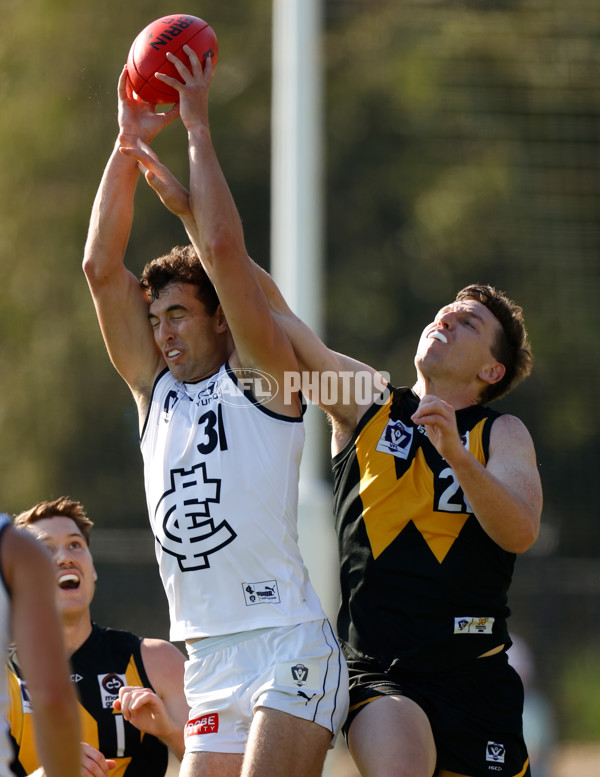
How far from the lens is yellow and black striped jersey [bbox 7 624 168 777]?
390 centimetres

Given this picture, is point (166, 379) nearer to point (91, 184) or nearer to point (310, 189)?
point (310, 189)

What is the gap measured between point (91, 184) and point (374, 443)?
1365 cm

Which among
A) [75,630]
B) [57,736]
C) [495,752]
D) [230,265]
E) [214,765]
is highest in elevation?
[230,265]

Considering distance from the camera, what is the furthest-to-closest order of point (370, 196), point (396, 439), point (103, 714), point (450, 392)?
point (370, 196), point (103, 714), point (450, 392), point (396, 439)

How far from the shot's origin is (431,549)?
3.62 meters

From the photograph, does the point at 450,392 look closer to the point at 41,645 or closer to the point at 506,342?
the point at 506,342

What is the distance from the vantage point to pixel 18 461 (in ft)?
52.1

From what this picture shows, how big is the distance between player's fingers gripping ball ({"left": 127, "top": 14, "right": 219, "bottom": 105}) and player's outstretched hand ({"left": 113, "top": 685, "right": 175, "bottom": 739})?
1.83 m

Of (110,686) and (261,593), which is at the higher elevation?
(261,593)

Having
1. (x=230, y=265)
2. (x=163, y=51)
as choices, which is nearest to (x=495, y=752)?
(x=230, y=265)

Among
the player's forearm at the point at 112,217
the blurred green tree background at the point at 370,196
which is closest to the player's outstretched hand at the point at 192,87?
the player's forearm at the point at 112,217

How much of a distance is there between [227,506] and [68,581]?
105cm

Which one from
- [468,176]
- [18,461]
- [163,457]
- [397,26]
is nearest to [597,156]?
[468,176]

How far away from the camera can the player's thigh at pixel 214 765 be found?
314 centimetres
